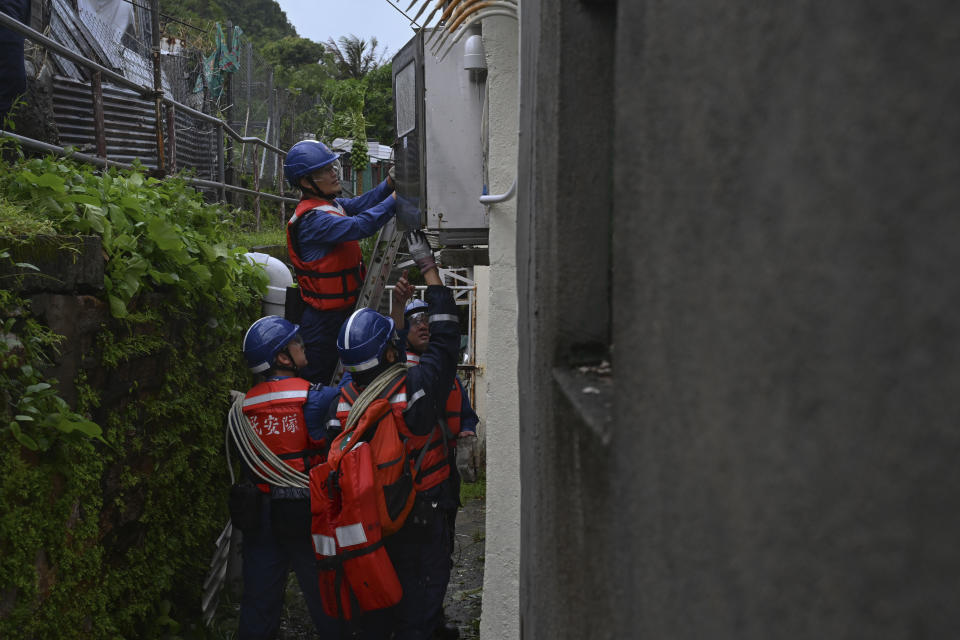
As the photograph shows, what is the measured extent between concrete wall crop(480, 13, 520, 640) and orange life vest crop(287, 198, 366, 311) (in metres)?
2.29

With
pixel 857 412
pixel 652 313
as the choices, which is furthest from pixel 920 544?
pixel 652 313

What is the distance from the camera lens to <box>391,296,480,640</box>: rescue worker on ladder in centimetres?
486

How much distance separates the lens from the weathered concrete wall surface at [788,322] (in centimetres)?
42

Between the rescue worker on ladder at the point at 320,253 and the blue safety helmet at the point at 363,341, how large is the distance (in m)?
1.15

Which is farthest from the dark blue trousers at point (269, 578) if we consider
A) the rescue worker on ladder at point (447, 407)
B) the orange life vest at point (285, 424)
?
the rescue worker on ladder at point (447, 407)

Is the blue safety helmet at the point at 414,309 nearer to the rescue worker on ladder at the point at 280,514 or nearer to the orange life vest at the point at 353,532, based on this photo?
the rescue worker on ladder at the point at 280,514

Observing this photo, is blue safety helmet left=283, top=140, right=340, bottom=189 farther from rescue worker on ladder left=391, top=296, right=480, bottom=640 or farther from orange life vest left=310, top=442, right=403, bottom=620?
orange life vest left=310, top=442, right=403, bottom=620

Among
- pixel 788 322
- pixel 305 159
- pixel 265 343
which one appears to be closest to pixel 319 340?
pixel 265 343

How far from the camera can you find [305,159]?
5.87m

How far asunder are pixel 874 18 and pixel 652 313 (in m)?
0.37

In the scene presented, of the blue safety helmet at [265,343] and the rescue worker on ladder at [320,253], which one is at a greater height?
the rescue worker on ladder at [320,253]

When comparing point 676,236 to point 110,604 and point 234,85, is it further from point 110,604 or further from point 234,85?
point 234,85

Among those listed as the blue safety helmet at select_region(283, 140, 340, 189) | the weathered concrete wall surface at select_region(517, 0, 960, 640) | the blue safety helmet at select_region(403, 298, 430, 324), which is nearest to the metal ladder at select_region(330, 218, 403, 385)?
the blue safety helmet at select_region(403, 298, 430, 324)

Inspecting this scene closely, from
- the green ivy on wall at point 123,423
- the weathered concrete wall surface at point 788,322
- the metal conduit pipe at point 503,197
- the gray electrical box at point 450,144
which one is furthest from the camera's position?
the gray electrical box at point 450,144
